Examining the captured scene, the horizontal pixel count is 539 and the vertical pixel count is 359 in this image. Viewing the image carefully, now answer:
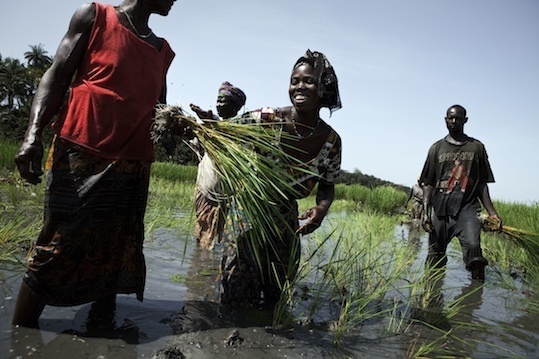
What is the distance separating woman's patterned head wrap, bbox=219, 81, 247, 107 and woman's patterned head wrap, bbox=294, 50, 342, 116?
1527 millimetres

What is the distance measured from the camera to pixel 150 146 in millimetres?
2029

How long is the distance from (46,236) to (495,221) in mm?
3891

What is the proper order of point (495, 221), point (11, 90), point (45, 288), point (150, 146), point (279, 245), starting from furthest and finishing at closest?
point (11, 90), point (495, 221), point (279, 245), point (150, 146), point (45, 288)

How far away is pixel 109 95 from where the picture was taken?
1.82 meters

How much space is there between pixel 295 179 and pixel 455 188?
2.52m

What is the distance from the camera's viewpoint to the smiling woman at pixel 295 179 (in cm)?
235

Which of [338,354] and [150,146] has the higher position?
[150,146]

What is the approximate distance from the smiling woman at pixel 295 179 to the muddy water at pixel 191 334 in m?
0.23

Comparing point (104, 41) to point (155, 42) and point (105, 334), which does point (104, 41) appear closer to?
point (155, 42)

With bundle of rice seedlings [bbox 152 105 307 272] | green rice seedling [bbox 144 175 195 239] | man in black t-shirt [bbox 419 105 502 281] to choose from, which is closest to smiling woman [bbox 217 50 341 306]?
bundle of rice seedlings [bbox 152 105 307 272]

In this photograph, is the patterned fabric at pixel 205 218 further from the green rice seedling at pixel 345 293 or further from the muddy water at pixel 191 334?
the green rice seedling at pixel 345 293

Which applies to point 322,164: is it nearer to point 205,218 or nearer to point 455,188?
point 205,218

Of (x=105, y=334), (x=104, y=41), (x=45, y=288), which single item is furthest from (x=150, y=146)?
(x=105, y=334)

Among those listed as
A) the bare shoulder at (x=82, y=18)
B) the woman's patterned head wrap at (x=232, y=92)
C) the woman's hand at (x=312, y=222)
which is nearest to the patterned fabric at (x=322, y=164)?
the woman's hand at (x=312, y=222)
